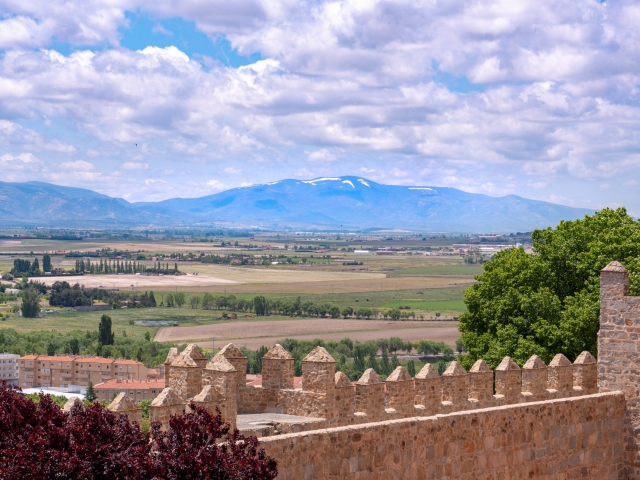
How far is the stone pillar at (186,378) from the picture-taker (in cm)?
1302

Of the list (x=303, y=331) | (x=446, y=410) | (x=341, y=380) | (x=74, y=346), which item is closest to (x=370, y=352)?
(x=303, y=331)

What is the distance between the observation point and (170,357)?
14148mm

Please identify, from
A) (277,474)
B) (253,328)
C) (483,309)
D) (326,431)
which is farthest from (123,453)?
(253,328)

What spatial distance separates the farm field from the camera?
351 ft

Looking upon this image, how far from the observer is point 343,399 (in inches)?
544

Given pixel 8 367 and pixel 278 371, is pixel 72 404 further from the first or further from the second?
pixel 8 367

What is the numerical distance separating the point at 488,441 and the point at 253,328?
108572 millimetres

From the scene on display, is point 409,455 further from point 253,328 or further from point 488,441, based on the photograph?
point 253,328

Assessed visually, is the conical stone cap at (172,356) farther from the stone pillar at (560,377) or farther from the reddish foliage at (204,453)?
the stone pillar at (560,377)

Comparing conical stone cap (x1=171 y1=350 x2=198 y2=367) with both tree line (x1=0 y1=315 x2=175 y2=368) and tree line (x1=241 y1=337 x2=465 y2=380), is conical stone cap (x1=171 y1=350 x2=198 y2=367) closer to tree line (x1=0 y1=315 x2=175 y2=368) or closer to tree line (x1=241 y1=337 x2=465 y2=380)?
tree line (x1=241 y1=337 x2=465 y2=380)

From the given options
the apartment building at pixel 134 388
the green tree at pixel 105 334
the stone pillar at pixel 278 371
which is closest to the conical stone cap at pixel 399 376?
the stone pillar at pixel 278 371

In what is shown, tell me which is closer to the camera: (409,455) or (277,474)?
(277,474)

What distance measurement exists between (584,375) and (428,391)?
13.2ft

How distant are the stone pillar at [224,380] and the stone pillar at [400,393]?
2640 millimetres
